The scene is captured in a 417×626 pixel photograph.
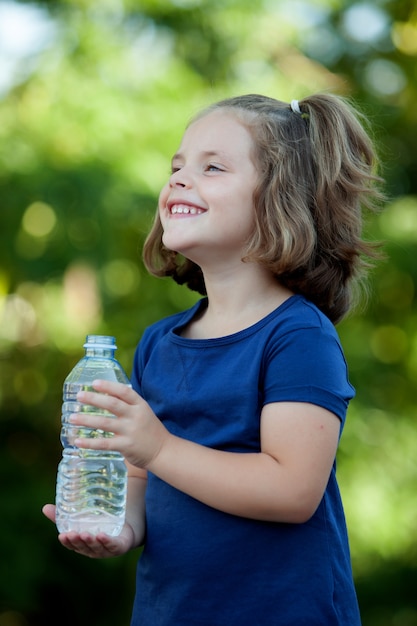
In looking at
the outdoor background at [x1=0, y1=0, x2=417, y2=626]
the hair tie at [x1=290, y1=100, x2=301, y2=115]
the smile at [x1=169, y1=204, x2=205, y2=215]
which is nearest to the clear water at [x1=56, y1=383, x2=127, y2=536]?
the smile at [x1=169, y1=204, x2=205, y2=215]

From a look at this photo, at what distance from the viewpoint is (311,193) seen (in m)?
1.87

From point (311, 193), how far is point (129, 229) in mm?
2029

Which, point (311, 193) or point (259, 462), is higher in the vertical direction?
point (311, 193)

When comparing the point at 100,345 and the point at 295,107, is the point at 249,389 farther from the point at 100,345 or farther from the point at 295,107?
the point at 295,107

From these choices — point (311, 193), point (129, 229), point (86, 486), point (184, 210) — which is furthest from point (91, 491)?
point (129, 229)

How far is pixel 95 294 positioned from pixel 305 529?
7.55ft

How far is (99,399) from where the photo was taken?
1475 mm

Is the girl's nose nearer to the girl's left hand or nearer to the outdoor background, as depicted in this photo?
the girl's left hand

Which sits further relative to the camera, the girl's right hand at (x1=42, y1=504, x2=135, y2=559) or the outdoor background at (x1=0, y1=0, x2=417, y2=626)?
the outdoor background at (x1=0, y1=0, x2=417, y2=626)

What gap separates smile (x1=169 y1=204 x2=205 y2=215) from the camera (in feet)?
5.93

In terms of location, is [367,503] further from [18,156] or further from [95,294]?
[18,156]

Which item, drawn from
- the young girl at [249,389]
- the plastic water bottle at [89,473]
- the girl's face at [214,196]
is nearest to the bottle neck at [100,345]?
the plastic water bottle at [89,473]

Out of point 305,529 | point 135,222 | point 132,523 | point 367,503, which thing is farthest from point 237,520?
point 367,503

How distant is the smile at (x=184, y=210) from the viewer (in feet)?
5.93
